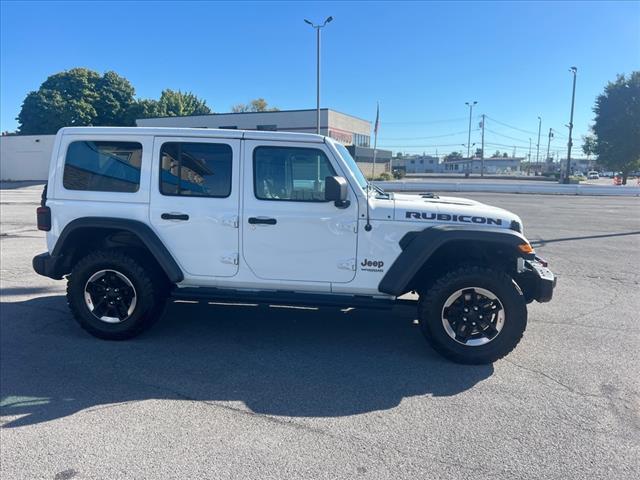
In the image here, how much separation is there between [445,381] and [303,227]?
1.81 meters

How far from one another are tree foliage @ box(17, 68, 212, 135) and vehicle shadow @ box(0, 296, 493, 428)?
181 feet

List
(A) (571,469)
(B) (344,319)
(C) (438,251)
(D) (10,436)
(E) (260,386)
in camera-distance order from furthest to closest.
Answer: (B) (344,319)
(C) (438,251)
(E) (260,386)
(D) (10,436)
(A) (571,469)

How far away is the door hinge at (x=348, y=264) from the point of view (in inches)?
168

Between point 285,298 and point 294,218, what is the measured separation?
2.56ft

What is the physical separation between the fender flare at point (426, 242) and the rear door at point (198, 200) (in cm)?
153

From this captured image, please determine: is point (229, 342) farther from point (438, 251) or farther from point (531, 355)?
point (531, 355)

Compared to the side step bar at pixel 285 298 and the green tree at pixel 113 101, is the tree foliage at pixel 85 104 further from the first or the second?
the side step bar at pixel 285 298

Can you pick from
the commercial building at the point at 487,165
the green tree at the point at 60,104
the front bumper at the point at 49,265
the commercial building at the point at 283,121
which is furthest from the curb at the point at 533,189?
the commercial building at the point at 487,165

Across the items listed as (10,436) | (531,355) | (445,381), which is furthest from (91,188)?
(531,355)

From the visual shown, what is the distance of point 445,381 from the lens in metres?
3.81

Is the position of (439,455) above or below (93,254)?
below

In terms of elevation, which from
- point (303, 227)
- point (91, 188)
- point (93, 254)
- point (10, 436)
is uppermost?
point (91, 188)

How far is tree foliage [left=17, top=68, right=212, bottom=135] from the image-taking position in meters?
53.2

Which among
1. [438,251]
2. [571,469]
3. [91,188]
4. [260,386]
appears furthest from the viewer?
[91,188]
